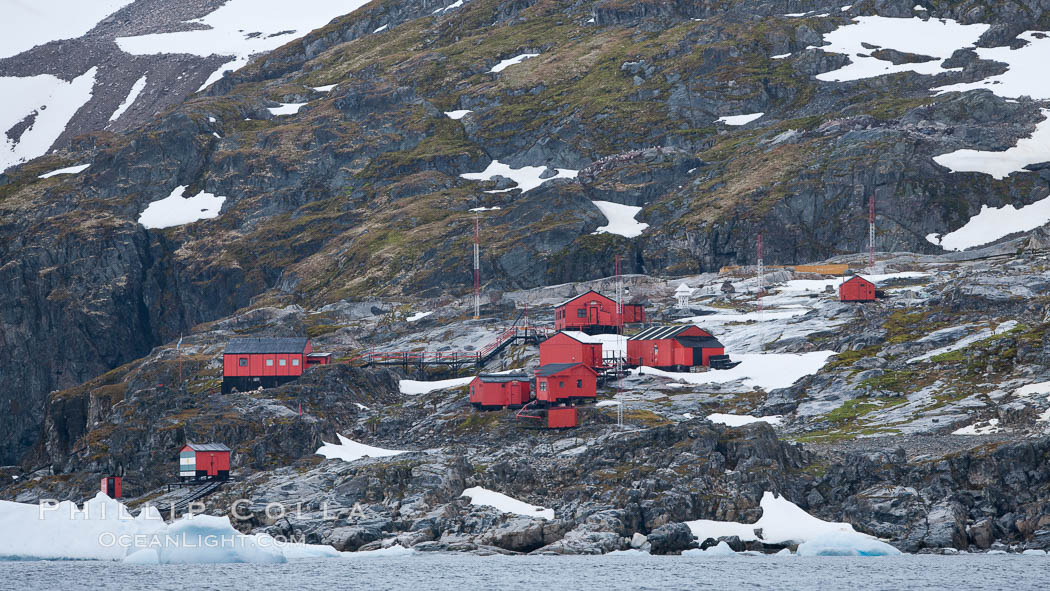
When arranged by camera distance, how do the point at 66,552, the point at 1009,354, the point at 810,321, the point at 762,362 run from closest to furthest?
the point at 66,552 → the point at 1009,354 → the point at 762,362 → the point at 810,321

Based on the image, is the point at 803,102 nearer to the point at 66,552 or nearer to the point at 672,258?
the point at 672,258

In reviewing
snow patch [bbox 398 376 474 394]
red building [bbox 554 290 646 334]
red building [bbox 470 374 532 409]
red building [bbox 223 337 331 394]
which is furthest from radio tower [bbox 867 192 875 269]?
red building [bbox 223 337 331 394]

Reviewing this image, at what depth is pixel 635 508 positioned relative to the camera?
243 ft

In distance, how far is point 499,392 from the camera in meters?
99.9

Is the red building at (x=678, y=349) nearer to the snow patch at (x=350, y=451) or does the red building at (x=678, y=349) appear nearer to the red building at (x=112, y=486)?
the snow patch at (x=350, y=451)

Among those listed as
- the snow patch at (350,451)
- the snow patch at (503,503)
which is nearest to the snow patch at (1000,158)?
the snow patch at (350,451)

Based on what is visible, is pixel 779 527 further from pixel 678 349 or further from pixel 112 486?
pixel 112 486

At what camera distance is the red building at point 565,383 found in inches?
3851

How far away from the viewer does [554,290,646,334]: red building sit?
121938mm

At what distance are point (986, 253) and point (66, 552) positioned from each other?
10577 centimetres

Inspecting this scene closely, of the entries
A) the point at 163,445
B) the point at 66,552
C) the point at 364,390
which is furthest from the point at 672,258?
the point at 66,552

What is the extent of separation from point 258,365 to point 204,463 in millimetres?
24281

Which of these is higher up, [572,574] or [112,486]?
[572,574]

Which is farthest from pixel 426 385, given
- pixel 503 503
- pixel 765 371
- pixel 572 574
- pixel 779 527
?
pixel 572 574
